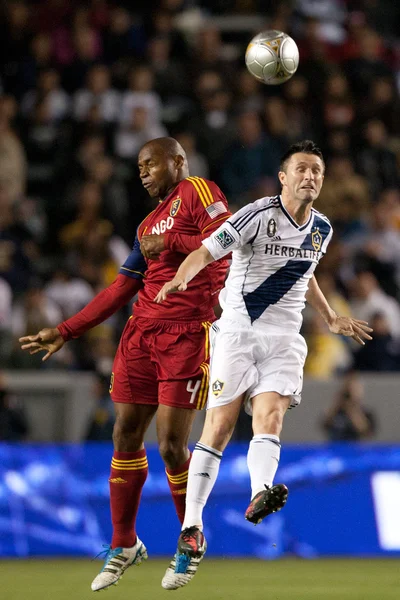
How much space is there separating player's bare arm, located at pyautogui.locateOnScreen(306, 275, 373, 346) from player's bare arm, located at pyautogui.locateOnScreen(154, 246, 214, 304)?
2.69 feet

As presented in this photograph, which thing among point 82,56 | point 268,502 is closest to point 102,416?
point 82,56

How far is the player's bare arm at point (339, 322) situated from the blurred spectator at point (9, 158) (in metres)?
6.97

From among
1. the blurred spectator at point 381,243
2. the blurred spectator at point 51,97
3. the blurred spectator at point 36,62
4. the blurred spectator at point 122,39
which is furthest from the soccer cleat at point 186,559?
the blurred spectator at point 122,39

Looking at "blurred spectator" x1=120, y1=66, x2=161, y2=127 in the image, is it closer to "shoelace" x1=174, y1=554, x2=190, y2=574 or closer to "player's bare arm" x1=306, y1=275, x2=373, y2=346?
"player's bare arm" x1=306, y1=275, x2=373, y2=346

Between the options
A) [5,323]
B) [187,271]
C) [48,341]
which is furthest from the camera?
[5,323]

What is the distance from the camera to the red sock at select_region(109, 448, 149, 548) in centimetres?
740

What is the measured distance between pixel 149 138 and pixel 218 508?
488 centimetres

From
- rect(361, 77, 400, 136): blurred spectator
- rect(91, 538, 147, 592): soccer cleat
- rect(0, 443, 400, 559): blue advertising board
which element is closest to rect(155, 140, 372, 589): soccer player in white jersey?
rect(91, 538, 147, 592): soccer cleat

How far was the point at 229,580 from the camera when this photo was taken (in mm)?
8859

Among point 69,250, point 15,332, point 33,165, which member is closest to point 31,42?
point 33,165

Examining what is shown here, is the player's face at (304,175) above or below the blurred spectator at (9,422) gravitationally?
above

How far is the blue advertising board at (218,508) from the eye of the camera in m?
10.9

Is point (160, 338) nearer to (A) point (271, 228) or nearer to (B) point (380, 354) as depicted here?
(A) point (271, 228)

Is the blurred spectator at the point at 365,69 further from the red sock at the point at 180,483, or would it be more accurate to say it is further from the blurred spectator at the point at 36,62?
the red sock at the point at 180,483
